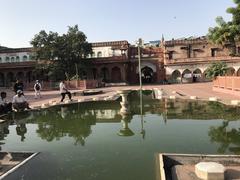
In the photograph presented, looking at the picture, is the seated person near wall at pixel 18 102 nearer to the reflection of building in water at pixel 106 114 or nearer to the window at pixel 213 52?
the reflection of building in water at pixel 106 114

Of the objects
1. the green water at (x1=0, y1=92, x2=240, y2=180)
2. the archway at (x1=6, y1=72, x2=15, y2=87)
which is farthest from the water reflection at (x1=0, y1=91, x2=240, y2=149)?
the archway at (x1=6, y1=72, x2=15, y2=87)

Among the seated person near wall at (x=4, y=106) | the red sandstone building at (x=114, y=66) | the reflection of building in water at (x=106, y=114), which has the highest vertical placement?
the red sandstone building at (x=114, y=66)

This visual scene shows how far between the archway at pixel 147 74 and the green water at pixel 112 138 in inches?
1333

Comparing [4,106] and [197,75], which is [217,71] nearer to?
[197,75]

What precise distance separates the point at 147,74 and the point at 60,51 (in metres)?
17.4

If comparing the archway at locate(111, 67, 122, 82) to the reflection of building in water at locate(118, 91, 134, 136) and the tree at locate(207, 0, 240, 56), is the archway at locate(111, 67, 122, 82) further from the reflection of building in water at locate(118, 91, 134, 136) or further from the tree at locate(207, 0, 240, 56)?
the reflection of building in water at locate(118, 91, 134, 136)

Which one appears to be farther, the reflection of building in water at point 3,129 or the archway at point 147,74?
the archway at point 147,74

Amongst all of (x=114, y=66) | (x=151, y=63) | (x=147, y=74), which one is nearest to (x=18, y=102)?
(x=114, y=66)

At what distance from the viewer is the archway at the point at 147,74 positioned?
4900 cm

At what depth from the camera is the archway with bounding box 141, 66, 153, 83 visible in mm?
49000

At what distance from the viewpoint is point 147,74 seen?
51.6 meters

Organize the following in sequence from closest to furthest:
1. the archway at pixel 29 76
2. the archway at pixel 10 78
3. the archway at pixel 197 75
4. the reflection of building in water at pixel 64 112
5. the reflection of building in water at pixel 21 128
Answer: the reflection of building in water at pixel 21 128 < the reflection of building in water at pixel 64 112 < the archway at pixel 197 75 < the archway at pixel 29 76 < the archway at pixel 10 78

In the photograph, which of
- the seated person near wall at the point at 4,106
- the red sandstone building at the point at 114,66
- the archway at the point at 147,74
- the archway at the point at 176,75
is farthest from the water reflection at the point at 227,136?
the archway at the point at 147,74

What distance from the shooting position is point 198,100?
1745cm
